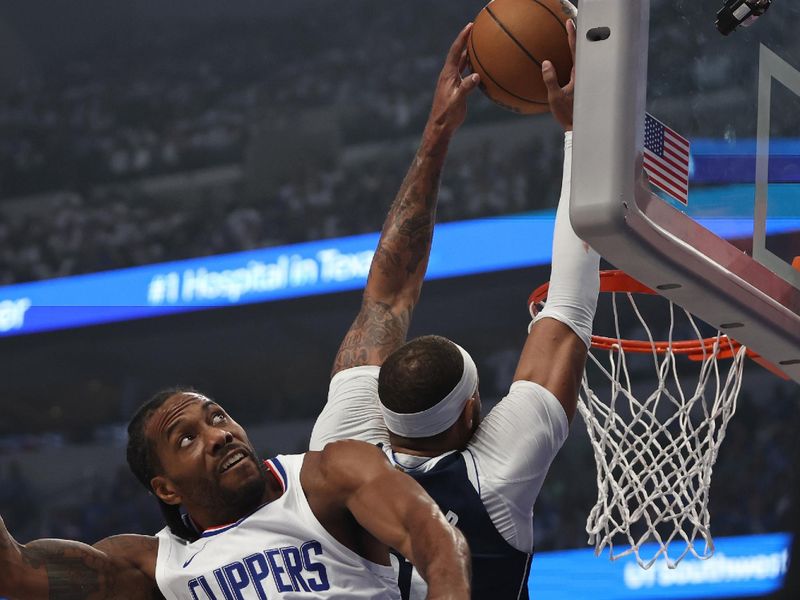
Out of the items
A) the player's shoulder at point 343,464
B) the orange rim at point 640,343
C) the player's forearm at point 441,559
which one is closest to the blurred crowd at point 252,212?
the orange rim at point 640,343

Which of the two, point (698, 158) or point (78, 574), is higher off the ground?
point (698, 158)

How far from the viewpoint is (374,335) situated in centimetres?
261

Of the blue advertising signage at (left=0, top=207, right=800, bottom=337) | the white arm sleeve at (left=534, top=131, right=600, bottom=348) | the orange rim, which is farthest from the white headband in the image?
the blue advertising signage at (left=0, top=207, right=800, bottom=337)

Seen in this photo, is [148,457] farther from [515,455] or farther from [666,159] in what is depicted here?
[666,159]

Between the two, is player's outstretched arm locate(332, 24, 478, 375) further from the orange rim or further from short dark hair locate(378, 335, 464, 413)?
short dark hair locate(378, 335, 464, 413)

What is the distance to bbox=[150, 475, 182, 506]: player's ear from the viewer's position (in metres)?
2.12

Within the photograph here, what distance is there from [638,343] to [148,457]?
1568mm

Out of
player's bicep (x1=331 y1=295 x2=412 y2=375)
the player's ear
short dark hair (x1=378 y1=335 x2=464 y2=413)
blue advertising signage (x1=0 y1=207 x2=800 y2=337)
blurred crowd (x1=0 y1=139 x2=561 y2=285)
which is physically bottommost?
the player's ear

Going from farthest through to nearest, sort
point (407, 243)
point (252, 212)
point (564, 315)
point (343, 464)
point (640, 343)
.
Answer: point (252, 212) < point (640, 343) < point (407, 243) < point (564, 315) < point (343, 464)

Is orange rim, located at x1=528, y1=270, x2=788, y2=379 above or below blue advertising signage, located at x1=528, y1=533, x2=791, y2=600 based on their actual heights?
above

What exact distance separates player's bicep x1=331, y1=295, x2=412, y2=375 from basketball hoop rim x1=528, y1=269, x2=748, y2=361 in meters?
0.32

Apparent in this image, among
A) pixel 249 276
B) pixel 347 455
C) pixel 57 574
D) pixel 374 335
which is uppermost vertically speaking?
pixel 249 276

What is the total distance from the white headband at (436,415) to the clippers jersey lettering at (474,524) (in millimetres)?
60

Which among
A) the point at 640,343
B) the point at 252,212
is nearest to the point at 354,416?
the point at 640,343
